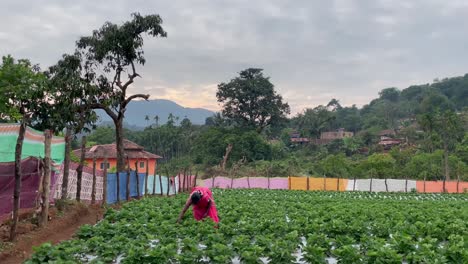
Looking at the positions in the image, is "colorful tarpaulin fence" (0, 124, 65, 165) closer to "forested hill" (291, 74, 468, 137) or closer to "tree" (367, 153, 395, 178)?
"tree" (367, 153, 395, 178)

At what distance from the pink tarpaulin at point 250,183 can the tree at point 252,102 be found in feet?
71.1

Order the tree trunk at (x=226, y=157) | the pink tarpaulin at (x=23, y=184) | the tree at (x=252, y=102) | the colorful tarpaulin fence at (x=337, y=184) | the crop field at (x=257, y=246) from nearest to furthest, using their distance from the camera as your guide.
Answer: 1. the crop field at (x=257, y=246)
2. the pink tarpaulin at (x=23, y=184)
3. the colorful tarpaulin fence at (x=337, y=184)
4. the tree trunk at (x=226, y=157)
5. the tree at (x=252, y=102)

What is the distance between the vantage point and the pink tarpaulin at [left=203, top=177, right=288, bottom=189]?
3927 cm

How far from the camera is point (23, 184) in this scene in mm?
12164

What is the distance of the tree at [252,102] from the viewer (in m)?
61.9

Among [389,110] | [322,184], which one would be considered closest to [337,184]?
[322,184]

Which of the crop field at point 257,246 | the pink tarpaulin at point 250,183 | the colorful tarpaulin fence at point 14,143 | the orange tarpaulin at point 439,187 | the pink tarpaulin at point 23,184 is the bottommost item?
the pink tarpaulin at point 250,183

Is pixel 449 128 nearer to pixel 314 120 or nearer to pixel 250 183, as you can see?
pixel 250 183

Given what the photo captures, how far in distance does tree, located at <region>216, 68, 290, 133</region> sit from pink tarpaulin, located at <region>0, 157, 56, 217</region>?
49645mm

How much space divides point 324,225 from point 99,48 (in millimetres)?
18966

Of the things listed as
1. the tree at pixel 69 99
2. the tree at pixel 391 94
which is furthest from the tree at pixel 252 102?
Answer: the tree at pixel 391 94

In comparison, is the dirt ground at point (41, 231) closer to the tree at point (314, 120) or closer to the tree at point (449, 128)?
the tree at point (449, 128)

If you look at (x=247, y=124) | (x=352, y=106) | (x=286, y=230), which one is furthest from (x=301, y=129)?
(x=286, y=230)

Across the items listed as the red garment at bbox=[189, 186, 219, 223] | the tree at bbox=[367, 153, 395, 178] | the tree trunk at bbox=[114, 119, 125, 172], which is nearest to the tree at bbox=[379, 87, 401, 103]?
the tree at bbox=[367, 153, 395, 178]
